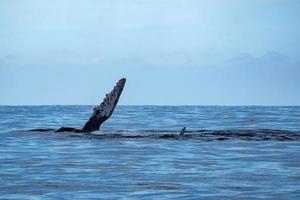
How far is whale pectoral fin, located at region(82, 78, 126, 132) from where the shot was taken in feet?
112

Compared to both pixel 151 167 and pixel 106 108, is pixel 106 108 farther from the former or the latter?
pixel 151 167

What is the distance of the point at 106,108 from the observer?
112 ft

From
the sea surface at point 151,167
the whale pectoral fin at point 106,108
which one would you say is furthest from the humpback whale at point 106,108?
the sea surface at point 151,167

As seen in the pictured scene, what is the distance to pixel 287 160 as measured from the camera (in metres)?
20.8

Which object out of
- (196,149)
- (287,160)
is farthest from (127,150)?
(287,160)

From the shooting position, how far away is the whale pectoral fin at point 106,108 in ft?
112

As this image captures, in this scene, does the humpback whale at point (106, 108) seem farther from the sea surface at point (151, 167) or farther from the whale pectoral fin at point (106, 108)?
the sea surface at point (151, 167)

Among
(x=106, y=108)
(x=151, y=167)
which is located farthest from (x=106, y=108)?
(x=151, y=167)

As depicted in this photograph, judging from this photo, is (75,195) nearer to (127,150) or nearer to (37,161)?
(37,161)

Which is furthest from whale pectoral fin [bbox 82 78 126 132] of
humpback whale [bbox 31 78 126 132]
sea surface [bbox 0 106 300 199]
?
sea surface [bbox 0 106 300 199]

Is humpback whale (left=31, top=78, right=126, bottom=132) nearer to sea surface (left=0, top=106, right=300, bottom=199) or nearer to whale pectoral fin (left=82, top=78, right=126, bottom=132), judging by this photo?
whale pectoral fin (left=82, top=78, right=126, bottom=132)

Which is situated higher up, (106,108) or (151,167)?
(151,167)

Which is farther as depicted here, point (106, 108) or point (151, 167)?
point (106, 108)

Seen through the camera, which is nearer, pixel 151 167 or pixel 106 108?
pixel 151 167
